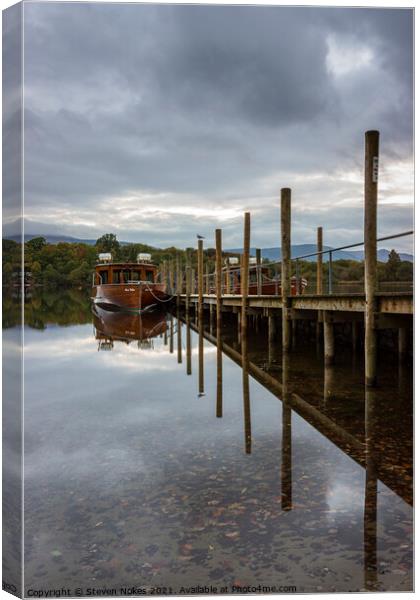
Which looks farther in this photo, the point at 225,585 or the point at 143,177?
the point at 143,177

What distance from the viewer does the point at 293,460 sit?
4.46 m

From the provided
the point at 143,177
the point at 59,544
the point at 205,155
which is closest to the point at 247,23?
the point at 205,155

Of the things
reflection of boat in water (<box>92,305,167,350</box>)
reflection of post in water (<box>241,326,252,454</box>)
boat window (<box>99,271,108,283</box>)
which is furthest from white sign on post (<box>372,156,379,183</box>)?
boat window (<box>99,271,108,283</box>)

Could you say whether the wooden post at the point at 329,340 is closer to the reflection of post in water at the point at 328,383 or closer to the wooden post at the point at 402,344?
the reflection of post in water at the point at 328,383

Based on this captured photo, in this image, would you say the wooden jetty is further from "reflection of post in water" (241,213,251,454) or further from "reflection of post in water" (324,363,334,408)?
"reflection of post in water" (324,363,334,408)

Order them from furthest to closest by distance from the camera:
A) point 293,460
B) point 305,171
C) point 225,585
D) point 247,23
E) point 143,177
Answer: point 143,177 < point 305,171 < point 293,460 < point 247,23 < point 225,585

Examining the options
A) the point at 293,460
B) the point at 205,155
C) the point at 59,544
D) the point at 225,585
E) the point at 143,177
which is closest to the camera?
the point at 225,585

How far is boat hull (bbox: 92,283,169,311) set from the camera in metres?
26.3

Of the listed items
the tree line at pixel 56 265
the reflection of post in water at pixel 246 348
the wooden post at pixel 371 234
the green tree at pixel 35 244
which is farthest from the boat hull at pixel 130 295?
the green tree at pixel 35 244

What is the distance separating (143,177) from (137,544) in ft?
15.8

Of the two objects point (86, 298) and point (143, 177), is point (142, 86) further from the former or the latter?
point (86, 298)

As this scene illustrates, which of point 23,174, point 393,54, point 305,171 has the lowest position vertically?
point 23,174

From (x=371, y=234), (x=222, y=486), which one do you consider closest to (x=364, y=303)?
(x=371, y=234)

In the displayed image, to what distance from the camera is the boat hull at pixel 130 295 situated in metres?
26.3
